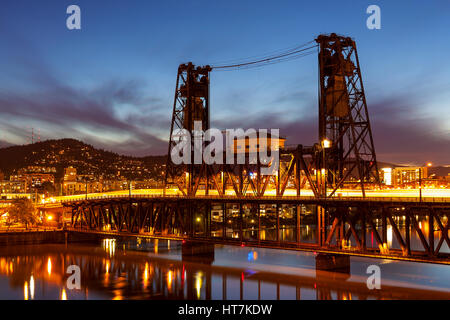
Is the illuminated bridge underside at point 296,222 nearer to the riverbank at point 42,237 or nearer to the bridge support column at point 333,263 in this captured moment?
the bridge support column at point 333,263

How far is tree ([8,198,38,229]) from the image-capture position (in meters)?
83.1

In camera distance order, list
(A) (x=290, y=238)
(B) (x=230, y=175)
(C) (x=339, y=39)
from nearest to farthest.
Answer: (C) (x=339, y=39) < (B) (x=230, y=175) < (A) (x=290, y=238)

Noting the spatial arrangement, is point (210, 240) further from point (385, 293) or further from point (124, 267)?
point (385, 293)

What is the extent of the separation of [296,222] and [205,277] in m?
11.2

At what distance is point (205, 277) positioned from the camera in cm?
4706

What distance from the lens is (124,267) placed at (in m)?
53.9

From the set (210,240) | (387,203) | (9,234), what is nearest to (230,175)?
(210,240)

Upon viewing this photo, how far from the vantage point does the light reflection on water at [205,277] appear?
131 feet

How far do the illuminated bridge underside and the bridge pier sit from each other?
131 centimetres

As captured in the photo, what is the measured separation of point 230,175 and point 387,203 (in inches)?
808

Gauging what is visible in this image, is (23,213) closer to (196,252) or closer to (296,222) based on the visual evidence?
(196,252)

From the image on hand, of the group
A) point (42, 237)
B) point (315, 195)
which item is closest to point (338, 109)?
point (315, 195)

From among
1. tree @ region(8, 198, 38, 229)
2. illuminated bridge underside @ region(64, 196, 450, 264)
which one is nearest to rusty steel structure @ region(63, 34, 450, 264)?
illuminated bridge underside @ region(64, 196, 450, 264)

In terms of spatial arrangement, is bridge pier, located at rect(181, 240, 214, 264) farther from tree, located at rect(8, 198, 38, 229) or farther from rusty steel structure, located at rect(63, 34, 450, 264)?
tree, located at rect(8, 198, 38, 229)
